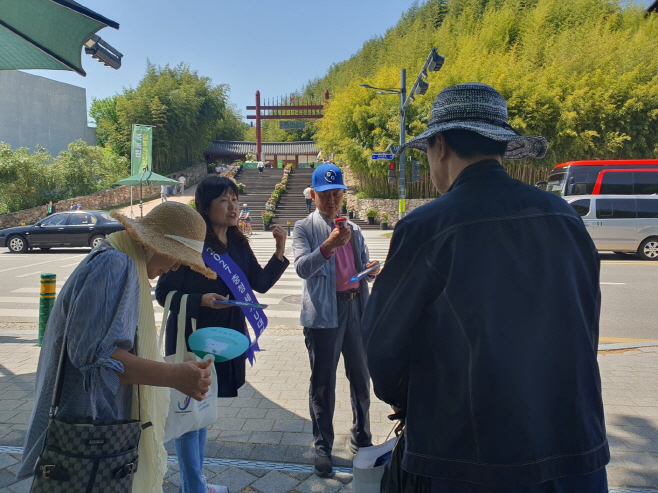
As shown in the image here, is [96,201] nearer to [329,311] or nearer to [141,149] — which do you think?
[141,149]

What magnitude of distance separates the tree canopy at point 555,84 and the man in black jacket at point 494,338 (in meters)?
24.2

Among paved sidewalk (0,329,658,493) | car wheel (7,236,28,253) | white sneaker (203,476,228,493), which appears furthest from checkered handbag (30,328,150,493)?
car wheel (7,236,28,253)

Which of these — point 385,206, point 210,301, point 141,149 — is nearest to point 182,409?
point 210,301

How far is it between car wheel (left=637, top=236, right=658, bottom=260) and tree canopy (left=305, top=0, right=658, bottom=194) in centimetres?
1230

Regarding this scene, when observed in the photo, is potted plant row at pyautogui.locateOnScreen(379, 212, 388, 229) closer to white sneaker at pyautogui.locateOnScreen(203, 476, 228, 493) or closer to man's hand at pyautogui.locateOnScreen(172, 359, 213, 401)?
white sneaker at pyautogui.locateOnScreen(203, 476, 228, 493)

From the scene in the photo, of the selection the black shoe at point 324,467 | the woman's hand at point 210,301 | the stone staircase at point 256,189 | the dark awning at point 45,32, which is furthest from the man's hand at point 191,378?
the stone staircase at point 256,189

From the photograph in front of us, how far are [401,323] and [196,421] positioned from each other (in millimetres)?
1269

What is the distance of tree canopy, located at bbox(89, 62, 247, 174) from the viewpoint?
3906 centimetres

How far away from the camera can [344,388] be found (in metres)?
4.04

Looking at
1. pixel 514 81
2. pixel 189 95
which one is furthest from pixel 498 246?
pixel 189 95

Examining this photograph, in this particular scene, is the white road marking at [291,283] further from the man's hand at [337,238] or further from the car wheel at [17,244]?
the car wheel at [17,244]

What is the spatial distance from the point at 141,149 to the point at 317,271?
25.6 m

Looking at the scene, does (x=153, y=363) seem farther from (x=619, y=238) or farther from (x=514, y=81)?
(x=514, y=81)

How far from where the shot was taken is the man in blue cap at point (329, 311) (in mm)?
2707
